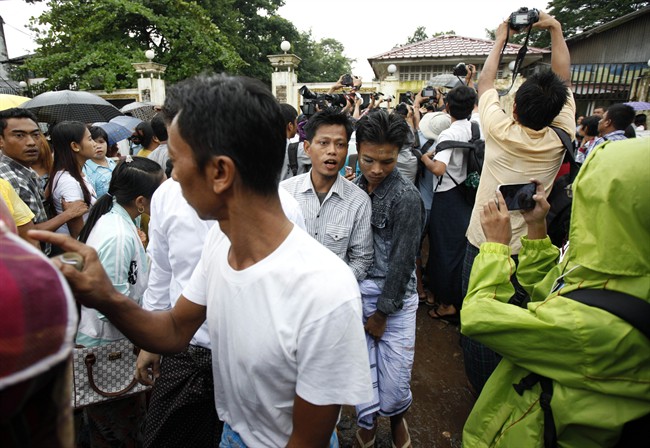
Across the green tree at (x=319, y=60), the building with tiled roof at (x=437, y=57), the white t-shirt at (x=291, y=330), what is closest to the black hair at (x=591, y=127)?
the white t-shirt at (x=291, y=330)

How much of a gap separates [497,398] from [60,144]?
372cm

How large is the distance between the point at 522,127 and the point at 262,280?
88.7 inches

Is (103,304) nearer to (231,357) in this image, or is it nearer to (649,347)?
(231,357)

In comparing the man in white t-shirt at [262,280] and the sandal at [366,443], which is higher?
the man in white t-shirt at [262,280]

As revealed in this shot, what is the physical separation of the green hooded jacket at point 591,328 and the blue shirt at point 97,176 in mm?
3677

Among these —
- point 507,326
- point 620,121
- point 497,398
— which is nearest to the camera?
point 507,326

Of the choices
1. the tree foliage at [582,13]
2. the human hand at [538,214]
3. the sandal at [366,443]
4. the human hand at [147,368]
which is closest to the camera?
the human hand at [538,214]

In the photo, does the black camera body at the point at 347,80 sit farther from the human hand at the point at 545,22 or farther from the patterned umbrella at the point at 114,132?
the patterned umbrella at the point at 114,132

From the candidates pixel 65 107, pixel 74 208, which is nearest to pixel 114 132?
pixel 65 107

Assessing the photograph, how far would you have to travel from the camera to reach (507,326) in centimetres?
135

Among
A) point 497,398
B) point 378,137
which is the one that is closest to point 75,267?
point 497,398

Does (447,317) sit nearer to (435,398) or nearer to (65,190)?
(435,398)

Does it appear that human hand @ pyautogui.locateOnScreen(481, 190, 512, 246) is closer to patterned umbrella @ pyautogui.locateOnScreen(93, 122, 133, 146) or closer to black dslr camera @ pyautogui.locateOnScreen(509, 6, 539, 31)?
black dslr camera @ pyautogui.locateOnScreen(509, 6, 539, 31)

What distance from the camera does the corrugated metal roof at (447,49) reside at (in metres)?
14.4
